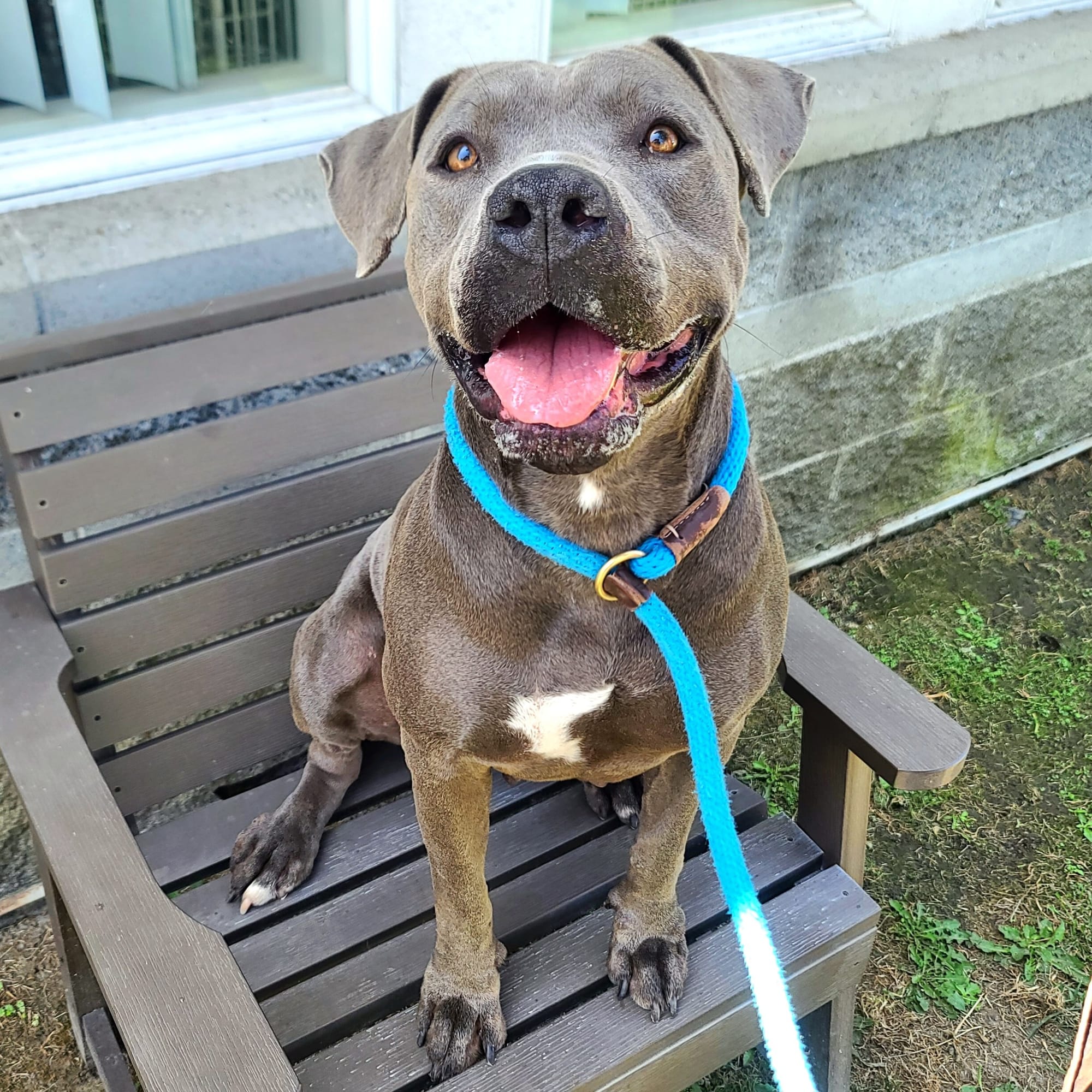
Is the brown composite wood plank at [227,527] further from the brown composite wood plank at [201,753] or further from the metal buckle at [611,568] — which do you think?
the metal buckle at [611,568]

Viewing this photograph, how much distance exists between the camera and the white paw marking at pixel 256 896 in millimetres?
2316

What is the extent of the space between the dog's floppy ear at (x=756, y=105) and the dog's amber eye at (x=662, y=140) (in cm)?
12

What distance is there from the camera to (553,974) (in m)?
2.20

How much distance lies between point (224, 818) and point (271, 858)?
22cm

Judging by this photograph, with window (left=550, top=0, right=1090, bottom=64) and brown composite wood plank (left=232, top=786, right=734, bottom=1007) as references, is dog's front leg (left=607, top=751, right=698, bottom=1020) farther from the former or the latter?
window (left=550, top=0, right=1090, bottom=64)

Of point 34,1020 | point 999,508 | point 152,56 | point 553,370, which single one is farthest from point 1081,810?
point 152,56

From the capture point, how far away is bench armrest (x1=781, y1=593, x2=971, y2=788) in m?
2.17

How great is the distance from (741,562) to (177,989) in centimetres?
109

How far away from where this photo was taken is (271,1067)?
1.58 meters

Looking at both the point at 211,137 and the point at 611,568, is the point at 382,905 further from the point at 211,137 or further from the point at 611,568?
the point at 211,137

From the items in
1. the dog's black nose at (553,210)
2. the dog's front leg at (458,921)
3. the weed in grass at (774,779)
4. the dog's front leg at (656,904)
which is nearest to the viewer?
the dog's black nose at (553,210)

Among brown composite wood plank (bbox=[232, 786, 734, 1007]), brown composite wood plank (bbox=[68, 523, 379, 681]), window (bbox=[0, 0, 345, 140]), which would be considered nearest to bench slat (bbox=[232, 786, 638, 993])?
brown composite wood plank (bbox=[232, 786, 734, 1007])

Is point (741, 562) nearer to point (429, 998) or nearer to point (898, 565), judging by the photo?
point (429, 998)

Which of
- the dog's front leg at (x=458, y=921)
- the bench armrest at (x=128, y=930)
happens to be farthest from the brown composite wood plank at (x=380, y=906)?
the bench armrest at (x=128, y=930)
